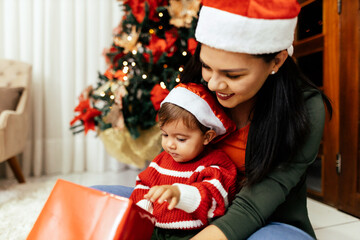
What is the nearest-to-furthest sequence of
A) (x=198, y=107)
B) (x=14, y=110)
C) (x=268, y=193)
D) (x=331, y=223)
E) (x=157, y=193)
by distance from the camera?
(x=157, y=193) → (x=268, y=193) → (x=198, y=107) → (x=331, y=223) → (x=14, y=110)

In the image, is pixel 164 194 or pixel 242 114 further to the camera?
pixel 242 114

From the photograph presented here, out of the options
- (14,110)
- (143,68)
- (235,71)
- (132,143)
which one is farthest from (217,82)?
(14,110)

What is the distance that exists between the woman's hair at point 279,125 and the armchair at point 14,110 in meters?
1.59

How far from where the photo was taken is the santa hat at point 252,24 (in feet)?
2.22

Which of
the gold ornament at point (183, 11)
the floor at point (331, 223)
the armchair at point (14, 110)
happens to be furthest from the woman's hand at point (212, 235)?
the armchair at point (14, 110)

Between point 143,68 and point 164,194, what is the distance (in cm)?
127

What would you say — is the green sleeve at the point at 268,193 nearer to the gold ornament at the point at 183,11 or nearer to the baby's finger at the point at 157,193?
the baby's finger at the point at 157,193

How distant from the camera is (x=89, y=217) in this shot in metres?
0.67

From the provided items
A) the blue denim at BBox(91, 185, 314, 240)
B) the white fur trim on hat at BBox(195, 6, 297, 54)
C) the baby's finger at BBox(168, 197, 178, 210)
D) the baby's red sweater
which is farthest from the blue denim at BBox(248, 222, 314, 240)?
the white fur trim on hat at BBox(195, 6, 297, 54)

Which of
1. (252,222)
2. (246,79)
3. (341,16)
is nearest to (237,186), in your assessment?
(252,222)

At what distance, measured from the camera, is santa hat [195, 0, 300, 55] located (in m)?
0.68

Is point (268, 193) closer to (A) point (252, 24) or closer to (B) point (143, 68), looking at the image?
(A) point (252, 24)

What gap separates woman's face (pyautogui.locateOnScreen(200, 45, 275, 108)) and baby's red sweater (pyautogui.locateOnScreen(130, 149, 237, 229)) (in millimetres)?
216

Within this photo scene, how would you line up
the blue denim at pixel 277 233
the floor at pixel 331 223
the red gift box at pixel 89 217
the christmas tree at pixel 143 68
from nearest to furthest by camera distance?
the red gift box at pixel 89 217
the blue denim at pixel 277 233
the floor at pixel 331 223
the christmas tree at pixel 143 68
